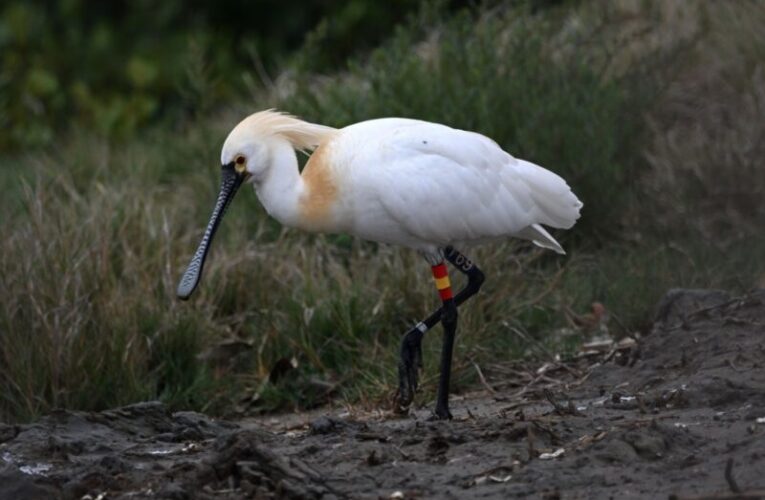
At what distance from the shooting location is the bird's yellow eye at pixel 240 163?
23.2 ft

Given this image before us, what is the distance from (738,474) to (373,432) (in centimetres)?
151

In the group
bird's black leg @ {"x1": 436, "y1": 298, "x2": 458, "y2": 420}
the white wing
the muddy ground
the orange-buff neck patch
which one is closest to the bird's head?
the white wing

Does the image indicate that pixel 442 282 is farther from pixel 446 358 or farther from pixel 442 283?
pixel 446 358

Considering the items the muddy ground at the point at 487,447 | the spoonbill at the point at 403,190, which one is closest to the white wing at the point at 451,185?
the spoonbill at the point at 403,190

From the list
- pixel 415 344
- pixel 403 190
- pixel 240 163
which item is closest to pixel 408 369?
pixel 415 344

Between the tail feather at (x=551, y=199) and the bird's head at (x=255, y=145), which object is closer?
the bird's head at (x=255, y=145)

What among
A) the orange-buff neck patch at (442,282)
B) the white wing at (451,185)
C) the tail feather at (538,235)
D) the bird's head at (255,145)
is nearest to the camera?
the white wing at (451,185)

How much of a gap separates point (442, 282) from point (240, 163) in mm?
1013

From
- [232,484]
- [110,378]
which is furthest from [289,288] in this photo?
[232,484]

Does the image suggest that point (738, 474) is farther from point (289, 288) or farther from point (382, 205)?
point (289, 288)

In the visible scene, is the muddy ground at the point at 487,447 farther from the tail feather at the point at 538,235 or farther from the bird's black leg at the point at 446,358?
the tail feather at the point at 538,235

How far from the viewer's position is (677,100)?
11602 millimetres

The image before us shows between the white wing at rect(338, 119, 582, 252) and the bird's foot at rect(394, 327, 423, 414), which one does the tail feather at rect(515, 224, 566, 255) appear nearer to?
the white wing at rect(338, 119, 582, 252)

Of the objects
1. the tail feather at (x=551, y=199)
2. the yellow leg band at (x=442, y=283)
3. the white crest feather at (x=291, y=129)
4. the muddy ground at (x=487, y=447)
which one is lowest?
the muddy ground at (x=487, y=447)
